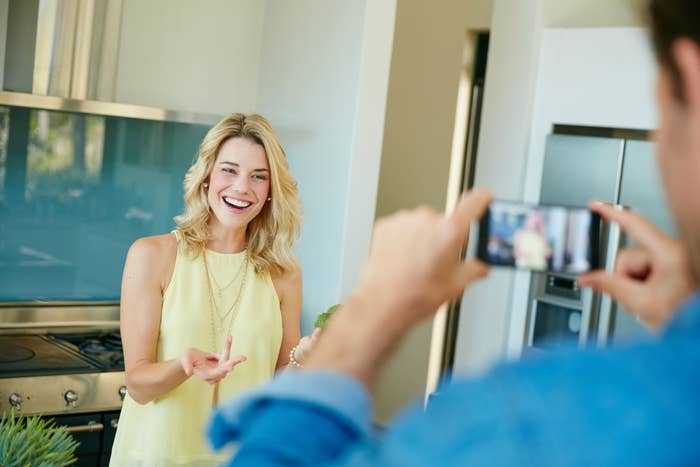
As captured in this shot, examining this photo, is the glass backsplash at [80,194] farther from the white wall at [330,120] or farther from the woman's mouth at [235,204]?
the woman's mouth at [235,204]

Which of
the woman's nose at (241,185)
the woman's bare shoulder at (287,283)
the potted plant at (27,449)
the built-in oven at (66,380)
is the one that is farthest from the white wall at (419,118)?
the potted plant at (27,449)

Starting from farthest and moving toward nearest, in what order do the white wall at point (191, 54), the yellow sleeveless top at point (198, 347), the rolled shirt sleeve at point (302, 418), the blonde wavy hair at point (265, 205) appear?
the white wall at point (191, 54)
the blonde wavy hair at point (265, 205)
the yellow sleeveless top at point (198, 347)
the rolled shirt sleeve at point (302, 418)

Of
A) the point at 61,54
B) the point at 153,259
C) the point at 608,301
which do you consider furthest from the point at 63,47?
the point at 608,301

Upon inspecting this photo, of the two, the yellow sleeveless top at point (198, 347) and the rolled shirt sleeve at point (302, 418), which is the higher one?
the rolled shirt sleeve at point (302, 418)

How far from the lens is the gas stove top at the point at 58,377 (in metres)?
3.33

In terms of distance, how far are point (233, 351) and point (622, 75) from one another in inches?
85.9

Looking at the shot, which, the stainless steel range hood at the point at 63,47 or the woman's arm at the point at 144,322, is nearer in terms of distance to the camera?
the woman's arm at the point at 144,322

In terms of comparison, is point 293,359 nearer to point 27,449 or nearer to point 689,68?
point 27,449

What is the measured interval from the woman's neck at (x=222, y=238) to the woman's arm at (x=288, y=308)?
0.51 ft

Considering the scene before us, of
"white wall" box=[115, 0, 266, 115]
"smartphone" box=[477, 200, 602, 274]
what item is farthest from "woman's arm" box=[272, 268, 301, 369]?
"smartphone" box=[477, 200, 602, 274]

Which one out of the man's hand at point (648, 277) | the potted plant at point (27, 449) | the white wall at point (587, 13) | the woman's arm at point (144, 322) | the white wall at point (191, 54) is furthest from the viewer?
the white wall at point (587, 13)

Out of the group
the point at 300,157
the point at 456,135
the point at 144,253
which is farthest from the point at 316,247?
the point at 456,135

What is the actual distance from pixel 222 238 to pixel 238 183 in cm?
17

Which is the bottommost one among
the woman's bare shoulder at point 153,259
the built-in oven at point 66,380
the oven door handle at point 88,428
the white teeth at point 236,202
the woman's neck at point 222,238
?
the oven door handle at point 88,428
